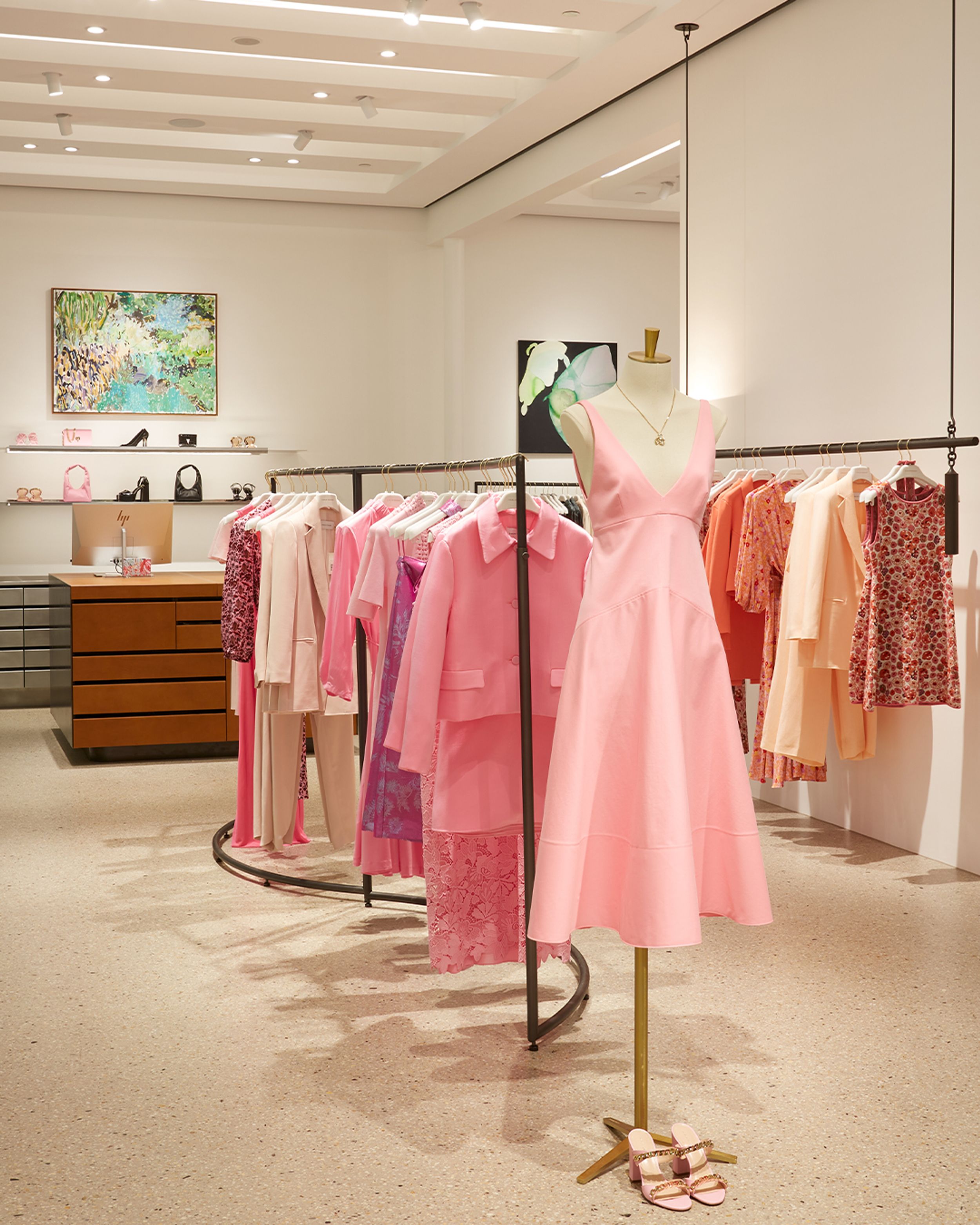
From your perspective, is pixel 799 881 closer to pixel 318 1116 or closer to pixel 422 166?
pixel 318 1116

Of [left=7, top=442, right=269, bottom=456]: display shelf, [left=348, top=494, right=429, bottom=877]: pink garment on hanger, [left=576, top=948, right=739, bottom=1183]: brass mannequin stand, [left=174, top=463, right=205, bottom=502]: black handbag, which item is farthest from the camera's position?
[left=174, top=463, right=205, bottom=502]: black handbag

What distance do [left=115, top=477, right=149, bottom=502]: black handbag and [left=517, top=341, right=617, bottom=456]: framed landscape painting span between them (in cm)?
291

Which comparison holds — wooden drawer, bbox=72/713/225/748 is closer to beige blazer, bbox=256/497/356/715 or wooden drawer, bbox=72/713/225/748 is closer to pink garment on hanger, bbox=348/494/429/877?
beige blazer, bbox=256/497/356/715

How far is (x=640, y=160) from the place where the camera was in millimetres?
8344

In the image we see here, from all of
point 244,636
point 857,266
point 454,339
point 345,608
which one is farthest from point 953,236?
point 454,339

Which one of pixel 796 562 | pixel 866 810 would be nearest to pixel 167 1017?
pixel 796 562

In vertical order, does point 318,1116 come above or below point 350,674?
below

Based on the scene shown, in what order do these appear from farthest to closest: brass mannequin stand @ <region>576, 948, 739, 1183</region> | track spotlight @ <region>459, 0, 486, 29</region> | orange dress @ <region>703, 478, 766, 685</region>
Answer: track spotlight @ <region>459, 0, 486, 29</region> → orange dress @ <region>703, 478, 766, 685</region> → brass mannequin stand @ <region>576, 948, 739, 1183</region>

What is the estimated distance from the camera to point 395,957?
379cm

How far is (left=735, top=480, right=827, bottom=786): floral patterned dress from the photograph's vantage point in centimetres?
492

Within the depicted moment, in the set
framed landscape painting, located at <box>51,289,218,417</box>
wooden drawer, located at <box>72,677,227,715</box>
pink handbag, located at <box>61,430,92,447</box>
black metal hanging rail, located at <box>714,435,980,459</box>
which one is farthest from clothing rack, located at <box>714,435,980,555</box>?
pink handbag, located at <box>61,430,92,447</box>

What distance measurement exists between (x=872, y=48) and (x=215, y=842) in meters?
4.10

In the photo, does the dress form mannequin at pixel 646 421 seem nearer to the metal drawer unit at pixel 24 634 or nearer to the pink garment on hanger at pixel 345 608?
the pink garment on hanger at pixel 345 608

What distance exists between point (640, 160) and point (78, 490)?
15.2ft
